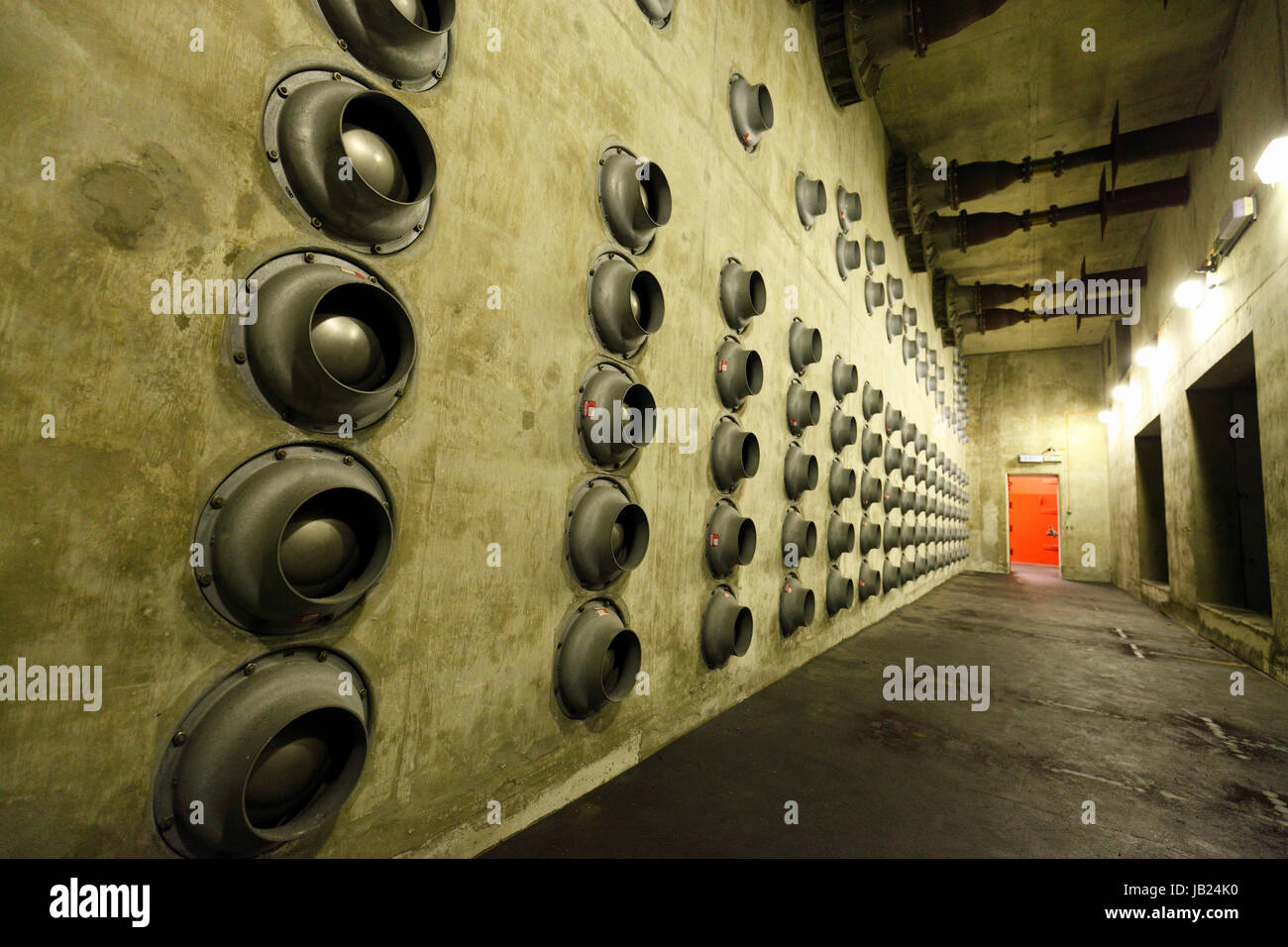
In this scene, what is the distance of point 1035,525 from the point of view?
65.3 feet

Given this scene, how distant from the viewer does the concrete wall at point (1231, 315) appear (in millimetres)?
4234

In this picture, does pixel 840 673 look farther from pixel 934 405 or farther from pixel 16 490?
pixel 934 405

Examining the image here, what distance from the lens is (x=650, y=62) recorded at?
261 centimetres

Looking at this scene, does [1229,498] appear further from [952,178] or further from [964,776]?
[964,776]

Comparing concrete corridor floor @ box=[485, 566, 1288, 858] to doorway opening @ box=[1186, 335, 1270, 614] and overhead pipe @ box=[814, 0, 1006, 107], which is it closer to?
doorway opening @ box=[1186, 335, 1270, 614]

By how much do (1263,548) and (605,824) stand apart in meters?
8.62

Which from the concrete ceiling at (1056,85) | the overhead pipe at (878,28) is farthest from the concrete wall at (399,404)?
the concrete ceiling at (1056,85)

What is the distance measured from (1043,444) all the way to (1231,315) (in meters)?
10.0

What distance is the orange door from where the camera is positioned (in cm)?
1950

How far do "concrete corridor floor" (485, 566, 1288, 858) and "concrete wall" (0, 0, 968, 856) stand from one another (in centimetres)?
29

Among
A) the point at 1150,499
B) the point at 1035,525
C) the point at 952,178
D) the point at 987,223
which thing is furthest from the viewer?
the point at 1035,525

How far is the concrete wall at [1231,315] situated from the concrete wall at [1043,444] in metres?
4.93

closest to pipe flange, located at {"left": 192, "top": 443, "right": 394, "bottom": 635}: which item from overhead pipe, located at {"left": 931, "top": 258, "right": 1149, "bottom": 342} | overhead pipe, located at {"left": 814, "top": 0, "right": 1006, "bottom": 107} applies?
overhead pipe, located at {"left": 814, "top": 0, "right": 1006, "bottom": 107}

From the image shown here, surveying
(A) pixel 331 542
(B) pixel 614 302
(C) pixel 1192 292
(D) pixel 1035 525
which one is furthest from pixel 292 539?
(D) pixel 1035 525
